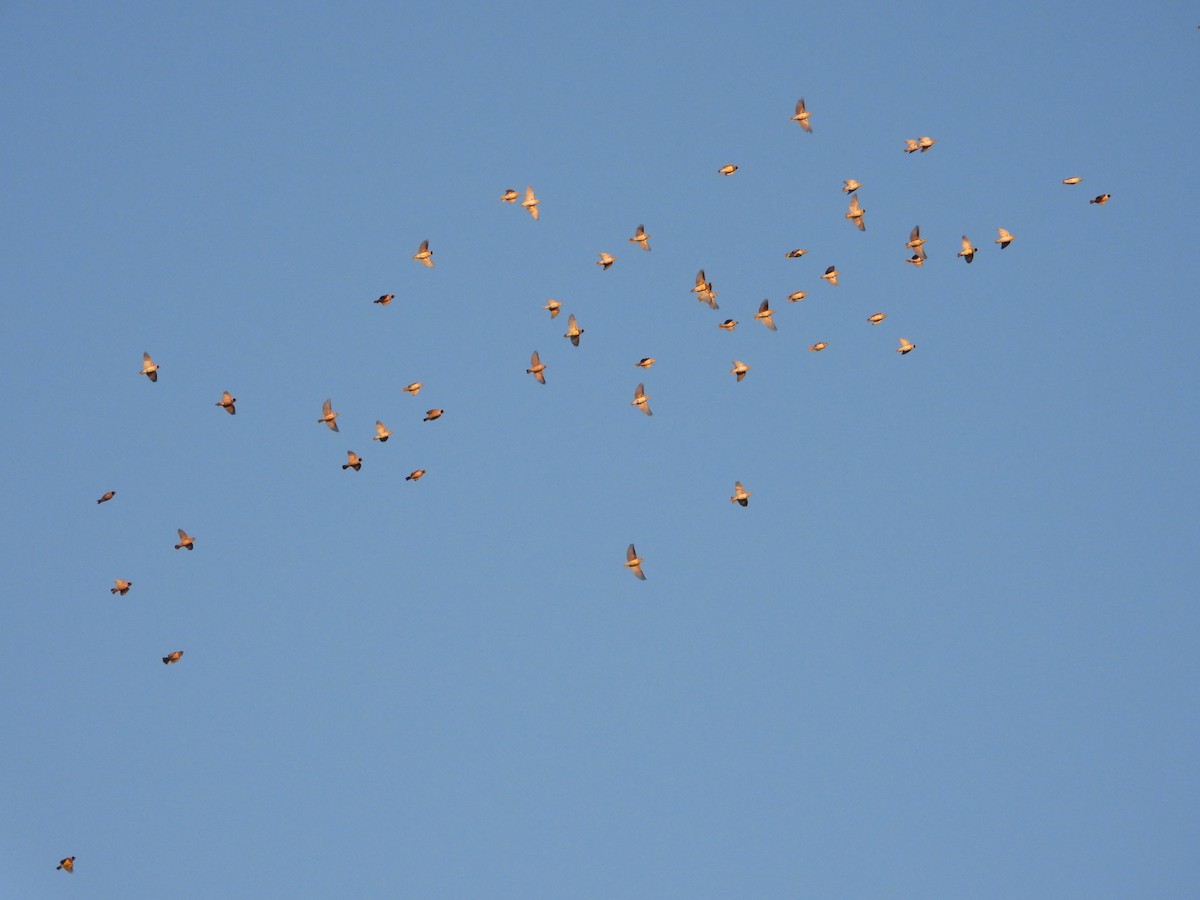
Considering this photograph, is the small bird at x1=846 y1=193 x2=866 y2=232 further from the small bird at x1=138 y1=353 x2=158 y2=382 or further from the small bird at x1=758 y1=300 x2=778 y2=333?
the small bird at x1=138 y1=353 x2=158 y2=382

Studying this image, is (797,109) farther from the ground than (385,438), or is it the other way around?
(797,109)

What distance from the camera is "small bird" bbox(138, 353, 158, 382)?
323 ft

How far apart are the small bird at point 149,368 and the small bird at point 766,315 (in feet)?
91.0

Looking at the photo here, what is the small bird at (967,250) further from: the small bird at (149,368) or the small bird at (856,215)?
the small bird at (149,368)

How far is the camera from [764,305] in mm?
102188

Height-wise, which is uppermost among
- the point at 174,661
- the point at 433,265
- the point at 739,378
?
the point at 433,265

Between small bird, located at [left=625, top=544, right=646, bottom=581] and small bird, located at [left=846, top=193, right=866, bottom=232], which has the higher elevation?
small bird, located at [left=846, top=193, right=866, bottom=232]

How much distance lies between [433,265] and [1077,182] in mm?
30091

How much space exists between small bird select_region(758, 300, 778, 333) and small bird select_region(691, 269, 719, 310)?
9.75 ft

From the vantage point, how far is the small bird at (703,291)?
3885 inches

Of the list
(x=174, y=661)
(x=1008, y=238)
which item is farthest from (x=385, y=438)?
(x=1008, y=238)

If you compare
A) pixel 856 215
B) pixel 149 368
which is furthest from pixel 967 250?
pixel 149 368

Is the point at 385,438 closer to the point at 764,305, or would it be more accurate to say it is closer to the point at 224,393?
the point at 224,393

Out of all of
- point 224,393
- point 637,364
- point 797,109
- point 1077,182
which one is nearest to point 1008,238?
point 1077,182
